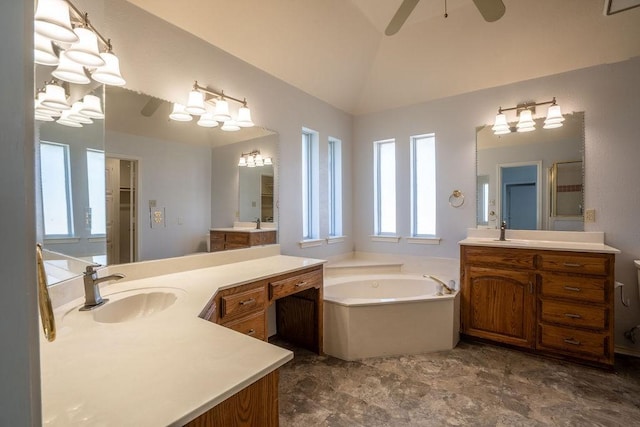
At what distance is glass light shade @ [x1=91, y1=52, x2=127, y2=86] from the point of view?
4.89 ft

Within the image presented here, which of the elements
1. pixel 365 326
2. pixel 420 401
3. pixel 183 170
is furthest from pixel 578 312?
pixel 183 170

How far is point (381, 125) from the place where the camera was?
3723 mm

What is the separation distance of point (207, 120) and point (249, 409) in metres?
2.02

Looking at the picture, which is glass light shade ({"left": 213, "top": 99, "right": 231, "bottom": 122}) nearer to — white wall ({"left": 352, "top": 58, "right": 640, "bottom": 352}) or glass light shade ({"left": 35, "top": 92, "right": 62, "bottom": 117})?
glass light shade ({"left": 35, "top": 92, "right": 62, "bottom": 117})

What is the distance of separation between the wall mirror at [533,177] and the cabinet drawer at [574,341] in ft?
3.07

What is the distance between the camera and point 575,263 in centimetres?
236

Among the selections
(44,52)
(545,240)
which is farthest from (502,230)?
(44,52)

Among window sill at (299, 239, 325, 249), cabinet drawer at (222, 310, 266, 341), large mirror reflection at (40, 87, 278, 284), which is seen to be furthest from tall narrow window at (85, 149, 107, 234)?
window sill at (299, 239, 325, 249)

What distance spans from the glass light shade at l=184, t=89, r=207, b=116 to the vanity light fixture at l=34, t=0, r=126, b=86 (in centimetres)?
51

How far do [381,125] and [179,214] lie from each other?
263cm

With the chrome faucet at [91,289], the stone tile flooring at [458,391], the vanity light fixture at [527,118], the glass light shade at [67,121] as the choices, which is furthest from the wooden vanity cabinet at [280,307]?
the vanity light fixture at [527,118]

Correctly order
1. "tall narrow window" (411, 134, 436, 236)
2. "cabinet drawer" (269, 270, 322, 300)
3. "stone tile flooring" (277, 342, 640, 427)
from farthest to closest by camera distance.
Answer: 1. "tall narrow window" (411, 134, 436, 236)
2. "cabinet drawer" (269, 270, 322, 300)
3. "stone tile flooring" (277, 342, 640, 427)

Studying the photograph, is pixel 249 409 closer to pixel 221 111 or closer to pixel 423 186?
pixel 221 111

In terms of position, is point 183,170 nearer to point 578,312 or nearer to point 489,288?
point 489,288
